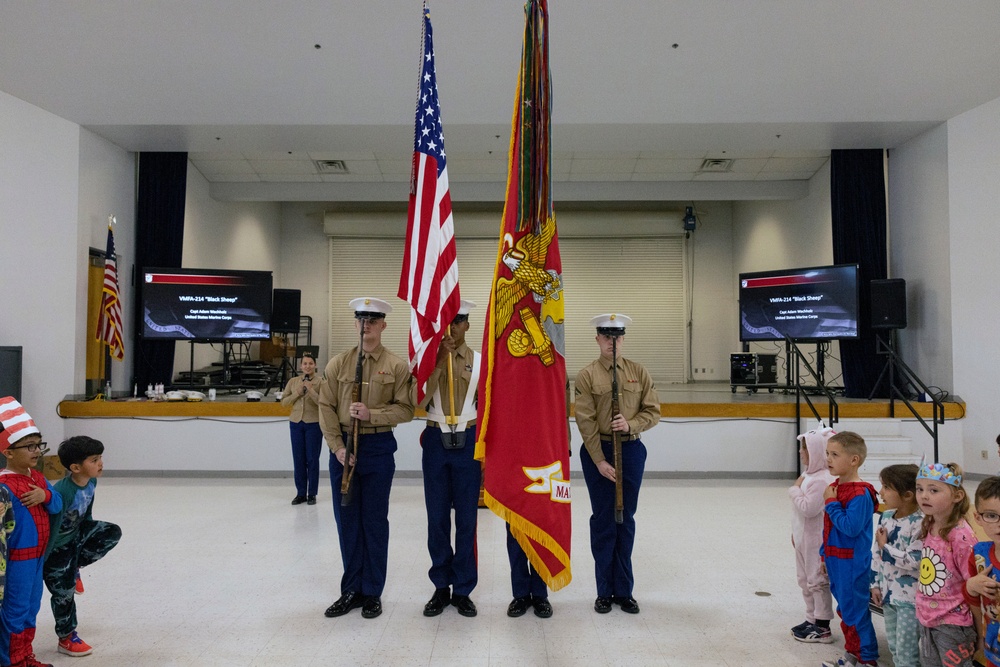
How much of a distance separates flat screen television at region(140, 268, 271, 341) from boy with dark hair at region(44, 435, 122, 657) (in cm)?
620

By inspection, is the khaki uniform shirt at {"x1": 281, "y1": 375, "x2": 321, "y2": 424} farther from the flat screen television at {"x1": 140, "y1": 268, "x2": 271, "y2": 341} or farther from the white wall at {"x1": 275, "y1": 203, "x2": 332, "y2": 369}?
the white wall at {"x1": 275, "y1": 203, "x2": 332, "y2": 369}

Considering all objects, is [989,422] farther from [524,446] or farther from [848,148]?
[524,446]

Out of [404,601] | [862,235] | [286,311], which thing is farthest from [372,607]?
[286,311]

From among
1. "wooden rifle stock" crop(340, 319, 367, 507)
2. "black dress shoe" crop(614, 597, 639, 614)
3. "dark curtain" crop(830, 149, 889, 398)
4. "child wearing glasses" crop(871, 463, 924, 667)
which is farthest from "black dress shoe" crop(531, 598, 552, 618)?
"dark curtain" crop(830, 149, 889, 398)

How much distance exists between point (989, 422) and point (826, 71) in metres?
4.11

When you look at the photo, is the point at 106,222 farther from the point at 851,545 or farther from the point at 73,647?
the point at 851,545

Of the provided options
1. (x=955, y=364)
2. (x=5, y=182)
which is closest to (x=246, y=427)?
(x=5, y=182)

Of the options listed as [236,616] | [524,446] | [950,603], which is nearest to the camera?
[950,603]

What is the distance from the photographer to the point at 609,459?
3686 millimetres

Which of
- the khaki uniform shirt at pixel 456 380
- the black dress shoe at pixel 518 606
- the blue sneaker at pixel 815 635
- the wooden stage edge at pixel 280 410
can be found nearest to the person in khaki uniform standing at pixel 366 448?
the khaki uniform shirt at pixel 456 380

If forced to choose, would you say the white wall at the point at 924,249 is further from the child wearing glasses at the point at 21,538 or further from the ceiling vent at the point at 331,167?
the child wearing glasses at the point at 21,538

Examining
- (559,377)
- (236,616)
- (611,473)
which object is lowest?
(236,616)

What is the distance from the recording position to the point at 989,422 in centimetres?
750

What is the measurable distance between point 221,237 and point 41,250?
422cm
